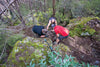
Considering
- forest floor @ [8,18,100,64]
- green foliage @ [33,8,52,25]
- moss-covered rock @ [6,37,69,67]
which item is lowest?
forest floor @ [8,18,100,64]

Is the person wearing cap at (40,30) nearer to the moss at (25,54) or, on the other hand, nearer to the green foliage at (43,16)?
the moss at (25,54)

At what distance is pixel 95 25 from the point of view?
4.17 meters

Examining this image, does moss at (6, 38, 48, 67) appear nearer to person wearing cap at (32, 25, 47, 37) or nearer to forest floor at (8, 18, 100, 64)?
person wearing cap at (32, 25, 47, 37)

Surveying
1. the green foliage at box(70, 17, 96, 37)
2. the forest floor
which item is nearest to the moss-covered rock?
the forest floor

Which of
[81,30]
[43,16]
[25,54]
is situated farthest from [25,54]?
[43,16]

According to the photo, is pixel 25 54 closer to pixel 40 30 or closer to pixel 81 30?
pixel 40 30

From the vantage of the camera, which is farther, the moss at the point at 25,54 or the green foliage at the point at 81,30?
the green foliage at the point at 81,30

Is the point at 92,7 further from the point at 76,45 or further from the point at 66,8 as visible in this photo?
the point at 76,45

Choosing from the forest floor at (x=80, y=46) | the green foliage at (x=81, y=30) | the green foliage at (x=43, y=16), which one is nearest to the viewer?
the forest floor at (x=80, y=46)

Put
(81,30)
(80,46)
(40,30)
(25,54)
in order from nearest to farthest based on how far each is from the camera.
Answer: (25,54), (40,30), (80,46), (81,30)

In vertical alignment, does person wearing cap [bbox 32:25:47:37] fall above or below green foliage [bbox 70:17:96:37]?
above

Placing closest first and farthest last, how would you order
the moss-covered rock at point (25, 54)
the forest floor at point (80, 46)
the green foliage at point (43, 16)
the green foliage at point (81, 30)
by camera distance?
the moss-covered rock at point (25, 54)
the forest floor at point (80, 46)
the green foliage at point (81, 30)
the green foliage at point (43, 16)

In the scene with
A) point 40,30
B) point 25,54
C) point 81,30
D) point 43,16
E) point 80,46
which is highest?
point 43,16

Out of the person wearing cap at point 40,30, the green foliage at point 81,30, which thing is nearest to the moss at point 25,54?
the person wearing cap at point 40,30
